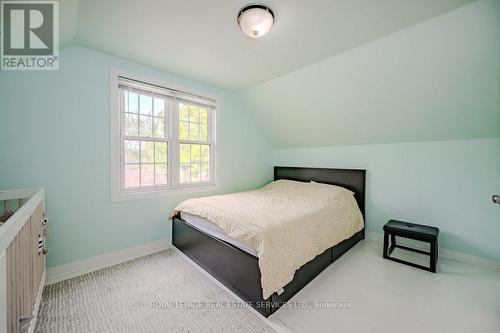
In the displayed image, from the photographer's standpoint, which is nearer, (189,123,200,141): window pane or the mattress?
the mattress

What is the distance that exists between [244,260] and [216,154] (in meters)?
1.90

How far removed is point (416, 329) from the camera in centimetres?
143

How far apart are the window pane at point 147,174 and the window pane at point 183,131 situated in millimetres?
578

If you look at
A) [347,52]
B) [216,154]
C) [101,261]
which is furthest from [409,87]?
[101,261]

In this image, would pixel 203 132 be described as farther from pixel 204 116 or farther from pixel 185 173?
pixel 185 173

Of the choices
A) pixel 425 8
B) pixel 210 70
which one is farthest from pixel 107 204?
pixel 425 8

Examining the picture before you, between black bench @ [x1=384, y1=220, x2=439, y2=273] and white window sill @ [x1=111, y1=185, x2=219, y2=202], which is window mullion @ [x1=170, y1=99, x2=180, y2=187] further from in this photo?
black bench @ [x1=384, y1=220, x2=439, y2=273]

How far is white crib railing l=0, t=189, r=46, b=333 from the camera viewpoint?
0.82 metres

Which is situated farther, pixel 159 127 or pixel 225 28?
pixel 159 127

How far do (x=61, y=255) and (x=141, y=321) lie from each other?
4.01 feet

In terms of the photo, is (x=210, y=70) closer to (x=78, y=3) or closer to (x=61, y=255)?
(x=78, y=3)

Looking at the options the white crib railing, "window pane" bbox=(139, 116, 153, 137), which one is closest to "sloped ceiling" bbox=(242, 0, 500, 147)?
"window pane" bbox=(139, 116, 153, 137)

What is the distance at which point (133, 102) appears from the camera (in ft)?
8.26

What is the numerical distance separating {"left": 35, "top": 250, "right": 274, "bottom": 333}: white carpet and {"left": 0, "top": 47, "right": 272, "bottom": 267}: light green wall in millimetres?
418
